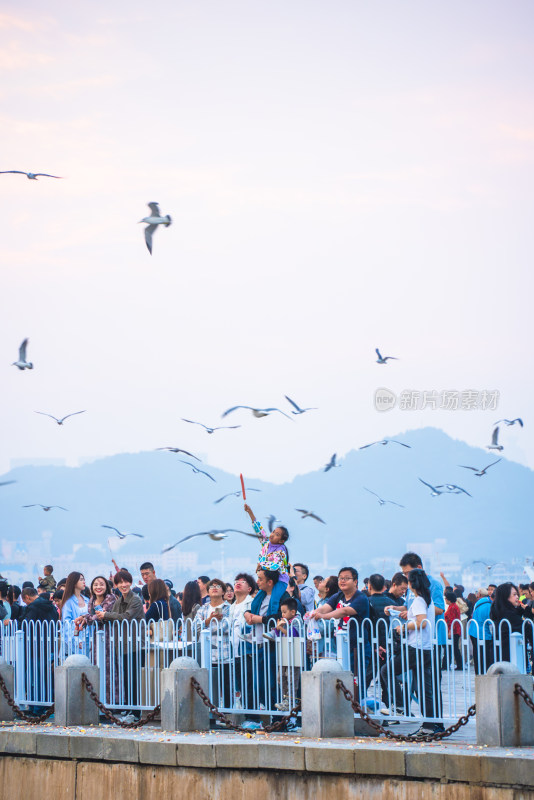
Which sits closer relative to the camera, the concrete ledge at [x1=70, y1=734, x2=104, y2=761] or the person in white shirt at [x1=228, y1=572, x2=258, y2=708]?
the concrete ledge at [x1=70, y1=734, x2=104, y2=761]

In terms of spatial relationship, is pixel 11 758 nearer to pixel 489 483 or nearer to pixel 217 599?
pixel 217 599

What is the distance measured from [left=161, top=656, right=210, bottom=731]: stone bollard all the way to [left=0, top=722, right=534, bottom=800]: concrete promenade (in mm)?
212

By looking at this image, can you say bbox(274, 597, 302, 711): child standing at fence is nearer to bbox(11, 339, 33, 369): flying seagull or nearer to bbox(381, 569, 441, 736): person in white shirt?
bbox(381, 569, 441, 736): person in white shirt

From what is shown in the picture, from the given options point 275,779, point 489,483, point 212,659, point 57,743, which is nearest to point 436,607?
point 212,659

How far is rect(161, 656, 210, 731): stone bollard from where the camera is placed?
12.2m

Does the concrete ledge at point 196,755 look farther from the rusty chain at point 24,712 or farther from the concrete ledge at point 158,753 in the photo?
the rusty chain at point 24,712

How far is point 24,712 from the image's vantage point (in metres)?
14.6

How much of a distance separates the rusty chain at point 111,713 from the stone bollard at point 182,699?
168 millimetres

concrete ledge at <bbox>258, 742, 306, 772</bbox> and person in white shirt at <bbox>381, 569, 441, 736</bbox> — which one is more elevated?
person in white shirt at <bbox>381, 569, 441, 736</bbox>

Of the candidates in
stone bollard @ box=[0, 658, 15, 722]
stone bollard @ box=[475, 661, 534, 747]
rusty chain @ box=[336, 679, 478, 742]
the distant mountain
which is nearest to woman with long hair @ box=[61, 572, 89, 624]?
stone bollard @ box=[0, 658, 15, 722]

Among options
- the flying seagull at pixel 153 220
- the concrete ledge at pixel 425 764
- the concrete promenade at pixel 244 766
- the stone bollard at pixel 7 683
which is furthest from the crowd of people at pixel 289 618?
the flying seagull at pixel 153 220

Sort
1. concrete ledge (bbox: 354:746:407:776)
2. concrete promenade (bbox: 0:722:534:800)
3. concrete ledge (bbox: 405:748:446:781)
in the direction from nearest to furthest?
concrete promenade (bbox: 0:722:534:800) < concrete ledge (bbox: 405:748:446:781) < concrete ledge (bbox: 354:746:407:776)

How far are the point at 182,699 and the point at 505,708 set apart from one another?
138 inches

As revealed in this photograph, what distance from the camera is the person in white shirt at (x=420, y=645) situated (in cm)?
1155
